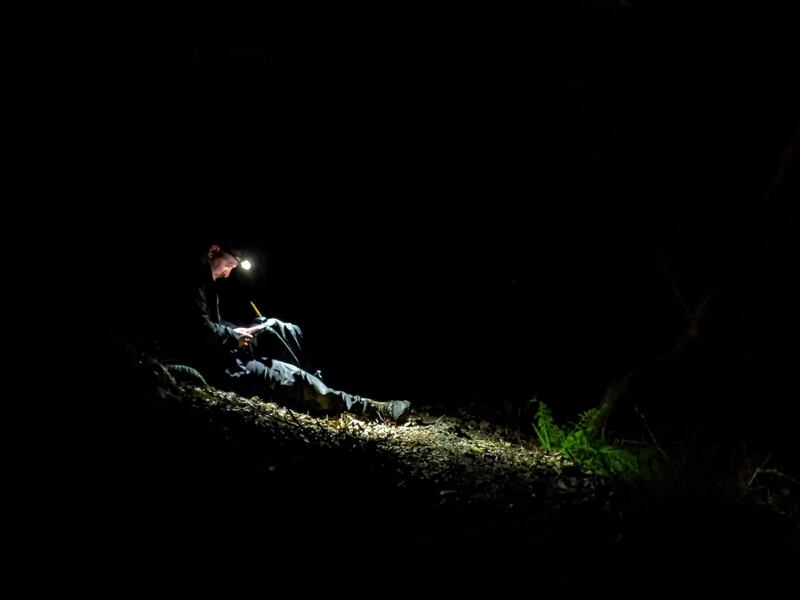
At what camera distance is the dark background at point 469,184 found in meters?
7.19

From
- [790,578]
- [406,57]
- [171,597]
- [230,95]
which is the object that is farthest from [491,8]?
[171,597]

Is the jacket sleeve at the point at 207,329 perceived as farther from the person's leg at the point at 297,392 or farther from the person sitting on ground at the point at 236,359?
the person's leg at the point at 297,392

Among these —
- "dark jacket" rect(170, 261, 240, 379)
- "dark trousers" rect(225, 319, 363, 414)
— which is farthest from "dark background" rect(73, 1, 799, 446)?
"dark trousers" rect(225, 319, 363, 414)

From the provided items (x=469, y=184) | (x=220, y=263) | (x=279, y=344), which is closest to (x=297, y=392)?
(x=279, y=344)

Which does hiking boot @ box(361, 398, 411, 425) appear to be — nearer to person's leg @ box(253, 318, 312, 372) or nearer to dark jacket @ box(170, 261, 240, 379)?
person's leg @ box(253, 318, 312, 372)

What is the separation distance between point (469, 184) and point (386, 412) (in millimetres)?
5280

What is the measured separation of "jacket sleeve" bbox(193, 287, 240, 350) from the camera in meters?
6.55

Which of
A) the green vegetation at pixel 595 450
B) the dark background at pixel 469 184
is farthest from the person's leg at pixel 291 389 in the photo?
the green vegetation at pixel 595 450

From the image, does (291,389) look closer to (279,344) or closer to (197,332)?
(279,344)

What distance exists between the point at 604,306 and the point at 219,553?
34.3 feet

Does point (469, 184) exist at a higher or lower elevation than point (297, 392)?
higher

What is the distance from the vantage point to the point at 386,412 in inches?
287

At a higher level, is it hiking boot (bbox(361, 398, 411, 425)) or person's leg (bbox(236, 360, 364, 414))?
person's leg (bbox(236, 360, 364, 414))

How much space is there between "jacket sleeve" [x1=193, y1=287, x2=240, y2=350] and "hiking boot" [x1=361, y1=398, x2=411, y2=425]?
1784 millimetres
